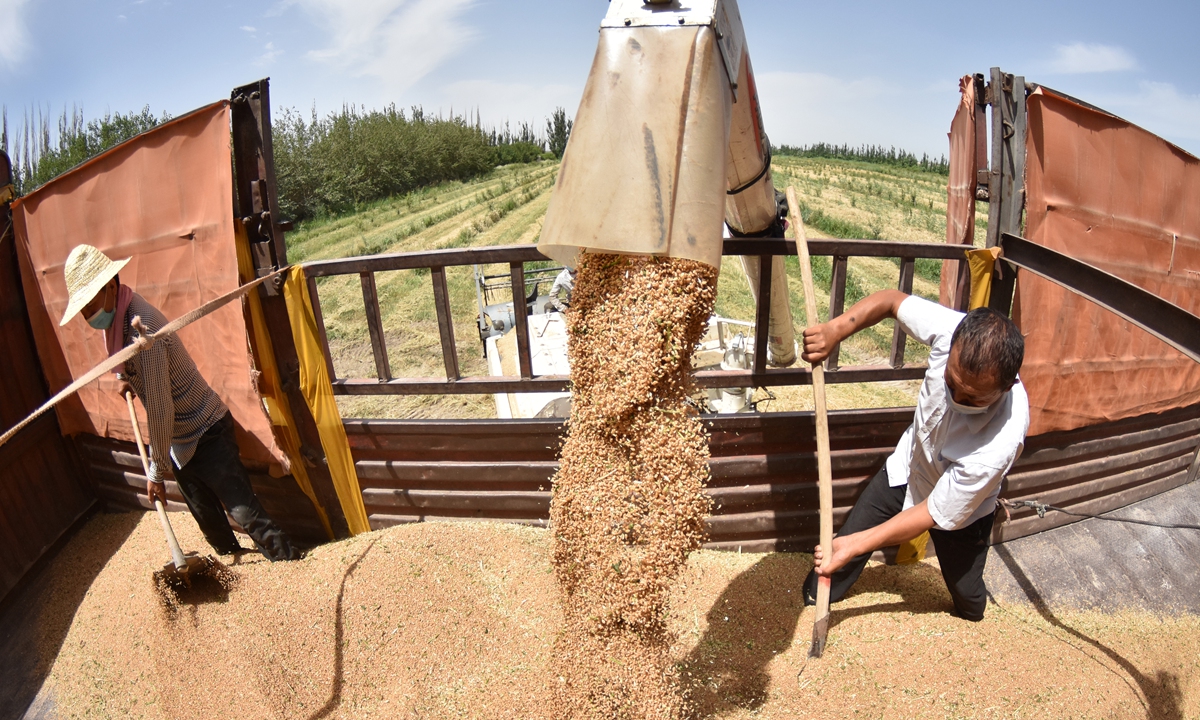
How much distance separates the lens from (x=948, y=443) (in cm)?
285

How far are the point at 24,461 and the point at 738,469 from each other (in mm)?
4414

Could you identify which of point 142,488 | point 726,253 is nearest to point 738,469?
point 726,253

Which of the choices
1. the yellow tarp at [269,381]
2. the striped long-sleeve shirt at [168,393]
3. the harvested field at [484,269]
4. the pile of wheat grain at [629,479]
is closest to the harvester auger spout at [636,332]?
the pile of wheat grain at [629,479]

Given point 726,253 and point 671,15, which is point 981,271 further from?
point 671,15

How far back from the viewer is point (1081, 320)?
11.8ft

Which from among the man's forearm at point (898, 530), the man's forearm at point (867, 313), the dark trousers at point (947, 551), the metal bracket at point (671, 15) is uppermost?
the metal bracket at point (671, 15)

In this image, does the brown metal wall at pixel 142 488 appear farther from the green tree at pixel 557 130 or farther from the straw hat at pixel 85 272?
the green tree at pixel 557 130

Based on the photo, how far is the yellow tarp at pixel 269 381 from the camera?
3.50m

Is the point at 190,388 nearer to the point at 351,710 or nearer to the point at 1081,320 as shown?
the point at 351,710

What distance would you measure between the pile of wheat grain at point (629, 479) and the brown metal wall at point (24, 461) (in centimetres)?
377

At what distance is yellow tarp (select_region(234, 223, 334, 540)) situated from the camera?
11.5 ft

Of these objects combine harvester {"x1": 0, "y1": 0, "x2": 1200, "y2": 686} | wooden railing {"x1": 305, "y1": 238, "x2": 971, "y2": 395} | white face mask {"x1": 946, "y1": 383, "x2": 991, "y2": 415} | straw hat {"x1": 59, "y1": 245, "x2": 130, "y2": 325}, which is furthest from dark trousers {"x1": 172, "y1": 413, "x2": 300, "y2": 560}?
white face mask {"x1": 946, "y1": 383, "x2": 991, "y2": 415}

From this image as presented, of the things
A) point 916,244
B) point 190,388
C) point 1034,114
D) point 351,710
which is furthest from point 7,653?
point 1034,114

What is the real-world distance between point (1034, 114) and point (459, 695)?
3.92 meters
